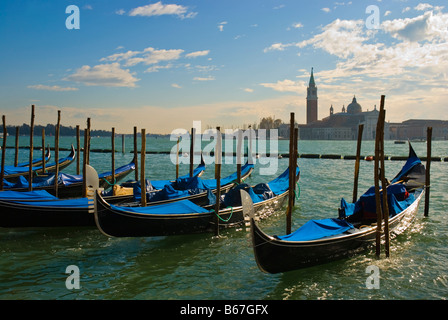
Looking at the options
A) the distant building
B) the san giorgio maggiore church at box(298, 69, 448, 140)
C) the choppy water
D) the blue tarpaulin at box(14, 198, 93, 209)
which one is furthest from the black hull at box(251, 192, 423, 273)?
the distant building

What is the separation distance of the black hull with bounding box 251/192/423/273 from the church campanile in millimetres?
116649

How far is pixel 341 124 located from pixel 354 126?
3790 mm

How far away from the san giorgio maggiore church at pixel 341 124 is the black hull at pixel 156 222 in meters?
107

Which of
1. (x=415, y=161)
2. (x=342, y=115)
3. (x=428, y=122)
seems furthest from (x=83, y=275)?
(x=428, y=122)

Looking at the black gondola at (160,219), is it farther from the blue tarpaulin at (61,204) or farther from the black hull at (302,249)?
the black hull at (302,249)

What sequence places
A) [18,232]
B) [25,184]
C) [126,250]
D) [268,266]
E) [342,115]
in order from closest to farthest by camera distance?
[268,266] < [126,250] < [18,232] < [25,184] < [342,115]

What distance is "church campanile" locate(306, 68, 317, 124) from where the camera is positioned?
11862 cm

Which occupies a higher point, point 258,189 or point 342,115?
point 342,115

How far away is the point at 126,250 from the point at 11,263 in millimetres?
1657

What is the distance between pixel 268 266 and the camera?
4.96 m

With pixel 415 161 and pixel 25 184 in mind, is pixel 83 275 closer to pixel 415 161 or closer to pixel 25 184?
pixel 25 184

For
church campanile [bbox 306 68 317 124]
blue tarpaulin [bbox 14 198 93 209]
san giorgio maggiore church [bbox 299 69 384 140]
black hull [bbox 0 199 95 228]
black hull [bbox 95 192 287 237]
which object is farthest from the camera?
church campanile [bbox 306 68 317 124]

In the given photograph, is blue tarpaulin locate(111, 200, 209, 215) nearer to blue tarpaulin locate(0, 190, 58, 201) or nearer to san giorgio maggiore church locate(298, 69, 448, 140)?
blue tarpaulin locate(0, 190, 58, 201)

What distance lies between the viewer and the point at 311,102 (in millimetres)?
120500
